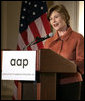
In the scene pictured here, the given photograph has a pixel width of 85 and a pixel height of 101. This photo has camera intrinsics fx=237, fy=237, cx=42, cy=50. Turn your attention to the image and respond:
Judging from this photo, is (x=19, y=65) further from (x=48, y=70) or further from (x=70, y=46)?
(x=70, y=46)

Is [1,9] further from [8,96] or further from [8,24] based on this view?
[8,96]

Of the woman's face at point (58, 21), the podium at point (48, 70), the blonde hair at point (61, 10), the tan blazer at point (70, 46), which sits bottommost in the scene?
the podium at point (48, 70)

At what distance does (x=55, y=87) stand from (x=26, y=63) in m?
0.22

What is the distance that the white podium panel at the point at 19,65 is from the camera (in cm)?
132

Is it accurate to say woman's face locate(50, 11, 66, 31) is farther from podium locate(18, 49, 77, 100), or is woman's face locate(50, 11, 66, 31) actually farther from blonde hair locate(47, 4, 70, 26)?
podium locate(18, 49, 77, 100)

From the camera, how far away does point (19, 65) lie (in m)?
1.32

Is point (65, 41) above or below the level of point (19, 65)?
above

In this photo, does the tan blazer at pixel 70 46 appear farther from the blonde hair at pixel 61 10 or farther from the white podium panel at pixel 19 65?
the white podium panel at pixel 19 65

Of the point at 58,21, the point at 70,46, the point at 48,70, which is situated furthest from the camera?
the point at 58,21

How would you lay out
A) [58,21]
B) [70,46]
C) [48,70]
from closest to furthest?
1. [48,70]
2. [70,46]
3. [58,21]

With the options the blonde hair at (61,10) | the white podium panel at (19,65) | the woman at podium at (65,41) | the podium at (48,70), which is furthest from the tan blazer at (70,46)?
the white podium panel at (19,65)

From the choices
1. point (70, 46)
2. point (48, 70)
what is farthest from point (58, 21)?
point (48, 70)

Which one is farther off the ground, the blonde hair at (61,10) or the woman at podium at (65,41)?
the blonde hair at (61,10)

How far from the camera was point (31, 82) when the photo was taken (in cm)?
146
